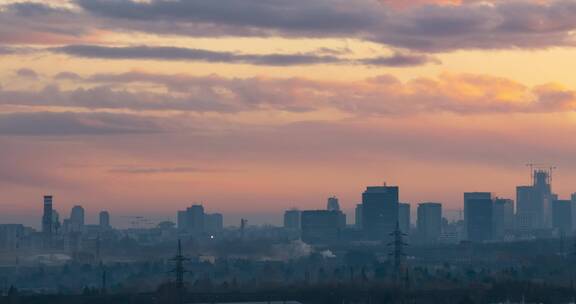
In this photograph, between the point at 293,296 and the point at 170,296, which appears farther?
the point at 293,296

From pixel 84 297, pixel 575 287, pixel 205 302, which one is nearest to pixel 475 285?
pixel 575 287

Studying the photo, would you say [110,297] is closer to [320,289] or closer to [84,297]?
[84,297]

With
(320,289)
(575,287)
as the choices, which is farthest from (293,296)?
(575,287)

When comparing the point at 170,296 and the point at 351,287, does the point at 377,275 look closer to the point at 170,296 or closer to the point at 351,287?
the point at 351,287

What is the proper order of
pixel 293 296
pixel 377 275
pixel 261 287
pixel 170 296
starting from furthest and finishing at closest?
pixel 377 275
pixel 261 287
pixel 293 296
pixel 170 296

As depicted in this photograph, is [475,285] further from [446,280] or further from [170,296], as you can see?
[170,296]

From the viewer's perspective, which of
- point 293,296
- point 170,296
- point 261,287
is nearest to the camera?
point 170,296

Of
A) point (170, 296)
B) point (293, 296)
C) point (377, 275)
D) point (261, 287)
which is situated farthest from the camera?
point (377, 275)

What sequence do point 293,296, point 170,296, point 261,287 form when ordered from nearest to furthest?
point 170,296 → point 293,296 → point 261,287

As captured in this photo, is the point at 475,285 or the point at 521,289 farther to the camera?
the point at 475,285
